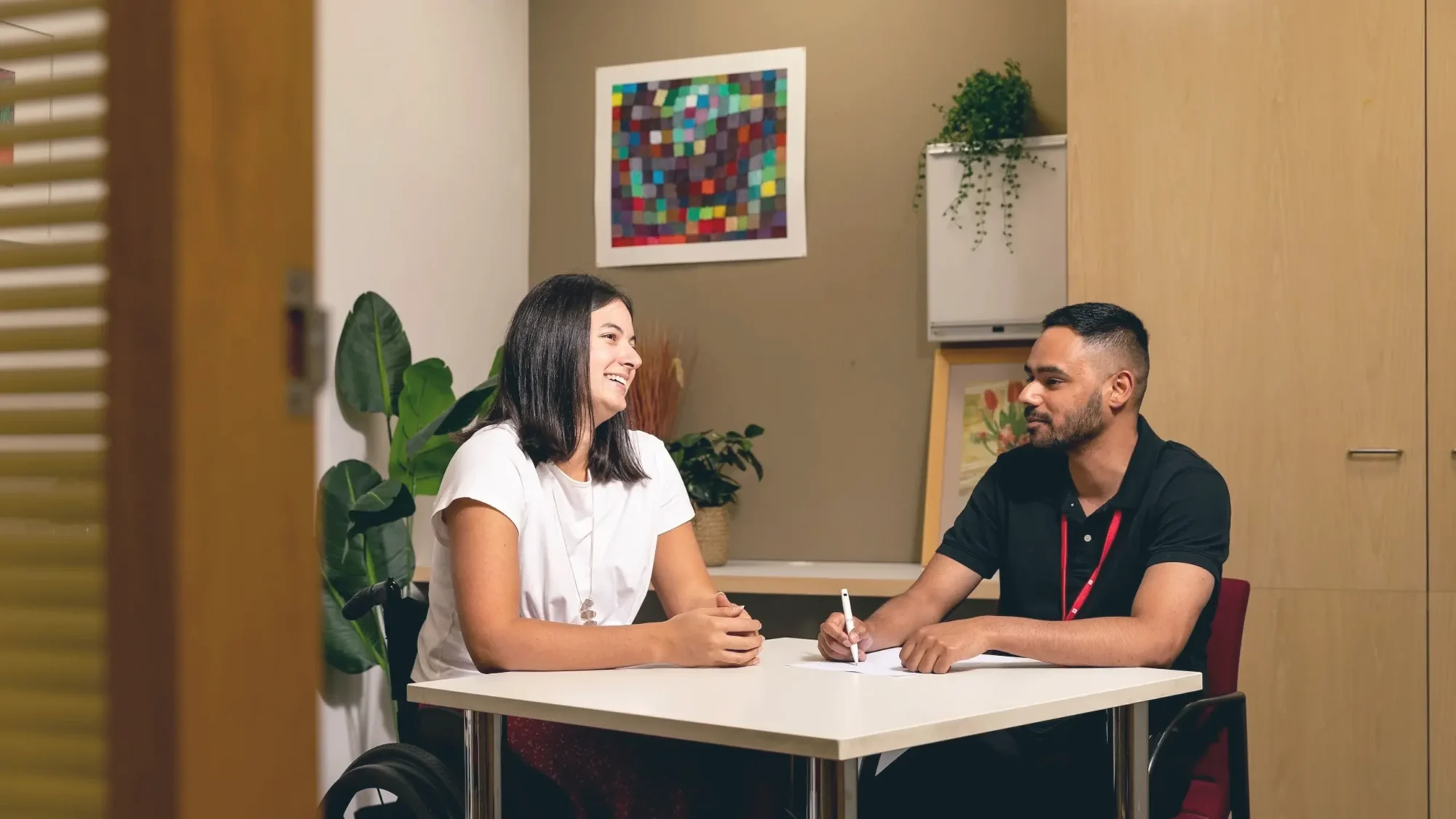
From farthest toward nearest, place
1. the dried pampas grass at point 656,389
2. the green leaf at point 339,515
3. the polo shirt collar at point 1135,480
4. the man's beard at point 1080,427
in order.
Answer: the dried pampas grass at point 656,389 < the green leaf at point 339,515 < the man's beard at point 1080,427 < the polo shirt collar at point 1135,480

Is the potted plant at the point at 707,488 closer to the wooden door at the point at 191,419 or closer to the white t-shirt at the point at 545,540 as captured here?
the white t-shirt at the point at 545,540

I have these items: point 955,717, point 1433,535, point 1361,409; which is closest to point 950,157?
point 1361,409

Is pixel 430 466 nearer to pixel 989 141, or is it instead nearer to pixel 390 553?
pixel 390 553

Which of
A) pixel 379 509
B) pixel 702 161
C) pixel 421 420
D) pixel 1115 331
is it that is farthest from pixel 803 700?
pixel 702 161

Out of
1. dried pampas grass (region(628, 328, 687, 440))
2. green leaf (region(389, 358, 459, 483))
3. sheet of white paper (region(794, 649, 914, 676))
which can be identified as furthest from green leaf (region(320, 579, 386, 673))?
sheet of white paper (region(794, 649, 914, 676))

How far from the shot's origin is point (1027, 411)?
2.55 meters

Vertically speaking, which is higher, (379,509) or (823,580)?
(379,509)

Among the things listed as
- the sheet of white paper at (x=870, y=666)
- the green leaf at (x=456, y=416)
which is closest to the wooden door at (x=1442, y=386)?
the sheet of white paper at (x=870, y=666)

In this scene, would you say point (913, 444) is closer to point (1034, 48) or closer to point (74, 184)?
point (1034, 48)

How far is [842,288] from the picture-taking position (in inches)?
166

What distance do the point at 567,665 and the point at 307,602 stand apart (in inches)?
61.7

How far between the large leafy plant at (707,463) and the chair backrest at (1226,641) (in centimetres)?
176

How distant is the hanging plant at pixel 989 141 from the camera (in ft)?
12.5

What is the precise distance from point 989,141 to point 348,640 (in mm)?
2303
